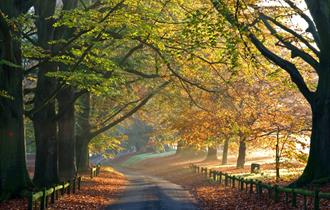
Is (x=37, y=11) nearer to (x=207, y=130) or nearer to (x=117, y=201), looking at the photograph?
(x=117, y=201)

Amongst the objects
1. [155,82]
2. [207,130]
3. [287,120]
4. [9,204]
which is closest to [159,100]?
[155,82]

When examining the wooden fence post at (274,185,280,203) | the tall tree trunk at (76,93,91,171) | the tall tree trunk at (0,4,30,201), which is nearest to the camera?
the wooden fence post at (274,185,280,203)

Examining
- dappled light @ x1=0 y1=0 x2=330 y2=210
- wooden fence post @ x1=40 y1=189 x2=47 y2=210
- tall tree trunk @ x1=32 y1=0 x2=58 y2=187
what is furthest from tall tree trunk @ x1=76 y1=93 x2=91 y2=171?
wooden fence post @ x1=40 y1=189 x2=47 y2=210

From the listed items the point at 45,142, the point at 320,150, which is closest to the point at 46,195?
the point at 45,142

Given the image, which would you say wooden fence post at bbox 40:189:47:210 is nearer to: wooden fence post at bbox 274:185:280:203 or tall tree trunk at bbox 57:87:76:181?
wooden fence post at bbox 274:185:280:203

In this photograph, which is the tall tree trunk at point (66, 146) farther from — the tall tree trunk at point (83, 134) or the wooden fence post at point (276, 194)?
the wooden fence post at point (276, 194)

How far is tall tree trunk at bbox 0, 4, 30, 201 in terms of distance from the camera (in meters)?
17.3

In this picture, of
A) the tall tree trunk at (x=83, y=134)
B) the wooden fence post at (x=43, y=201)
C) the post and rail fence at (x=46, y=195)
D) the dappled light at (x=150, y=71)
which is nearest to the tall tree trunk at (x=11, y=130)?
the dappled light at (x=150, y=71)

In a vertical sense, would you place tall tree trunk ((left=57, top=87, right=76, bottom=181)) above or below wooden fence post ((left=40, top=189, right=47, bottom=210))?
above

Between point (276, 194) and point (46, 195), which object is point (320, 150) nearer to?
point (276, 194)

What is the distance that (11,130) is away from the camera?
17625 mm

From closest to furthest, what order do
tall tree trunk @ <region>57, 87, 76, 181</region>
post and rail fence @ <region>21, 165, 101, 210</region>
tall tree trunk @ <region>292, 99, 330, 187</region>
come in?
1. post and rail fence @ <region>21, 165, 101, 210</region>
2. tall tree trunk @ <region>292, 99, 330, 187</region>
3. tall tree trunk @ <region>57, 87, 76, 181</region>

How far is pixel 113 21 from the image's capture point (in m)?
16.8

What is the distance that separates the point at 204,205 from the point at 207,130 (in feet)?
48.1
